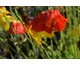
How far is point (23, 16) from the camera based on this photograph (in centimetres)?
40

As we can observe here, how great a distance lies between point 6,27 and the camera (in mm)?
515

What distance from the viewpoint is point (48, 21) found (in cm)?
39

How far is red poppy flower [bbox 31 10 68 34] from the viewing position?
1.08ft

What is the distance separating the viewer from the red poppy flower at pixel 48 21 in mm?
331
